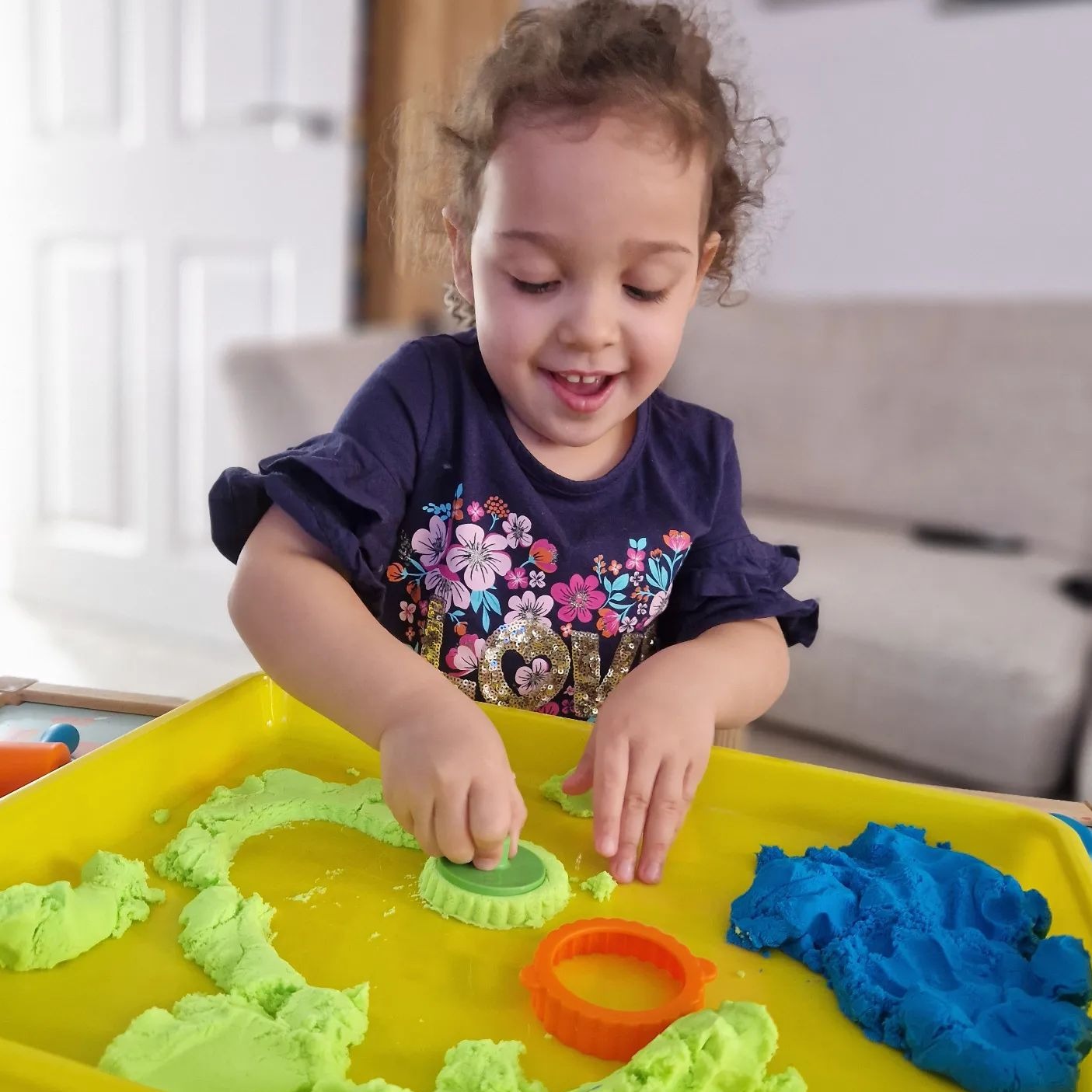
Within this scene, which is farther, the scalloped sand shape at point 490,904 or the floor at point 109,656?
the floor at point 109,656

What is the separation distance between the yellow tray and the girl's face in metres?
0.21

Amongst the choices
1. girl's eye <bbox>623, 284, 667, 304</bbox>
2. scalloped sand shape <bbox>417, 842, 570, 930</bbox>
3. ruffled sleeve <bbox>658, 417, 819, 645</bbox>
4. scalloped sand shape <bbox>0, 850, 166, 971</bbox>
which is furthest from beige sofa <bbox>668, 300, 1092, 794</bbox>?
scalloped sand shape <bbox>0, 850, 166, 971</bbox>

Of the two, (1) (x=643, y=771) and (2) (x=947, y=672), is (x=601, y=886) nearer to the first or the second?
(1) (x=643, y=771)

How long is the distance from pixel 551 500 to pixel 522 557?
Answer: 0.15ft

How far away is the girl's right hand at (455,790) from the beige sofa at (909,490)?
1.02 meters

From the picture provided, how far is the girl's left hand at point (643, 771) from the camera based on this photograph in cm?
54

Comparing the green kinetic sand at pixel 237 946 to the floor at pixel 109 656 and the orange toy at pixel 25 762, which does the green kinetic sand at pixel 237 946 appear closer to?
the orange toy at pixel 25 762

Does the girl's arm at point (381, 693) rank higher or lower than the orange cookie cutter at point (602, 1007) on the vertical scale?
higher

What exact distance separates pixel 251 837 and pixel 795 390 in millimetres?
1567

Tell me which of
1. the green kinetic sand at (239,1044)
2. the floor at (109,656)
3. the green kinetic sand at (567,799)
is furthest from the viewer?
the floor at (109,656)

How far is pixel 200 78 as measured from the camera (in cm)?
227

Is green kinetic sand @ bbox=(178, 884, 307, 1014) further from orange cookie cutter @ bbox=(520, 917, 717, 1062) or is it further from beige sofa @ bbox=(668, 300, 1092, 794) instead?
beige sofa @ bbox=(668, 300, 1092, 794)

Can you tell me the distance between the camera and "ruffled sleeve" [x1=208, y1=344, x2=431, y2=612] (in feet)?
2.11

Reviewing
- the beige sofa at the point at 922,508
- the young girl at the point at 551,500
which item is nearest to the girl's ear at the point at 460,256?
the young girl at the point at 551,500
